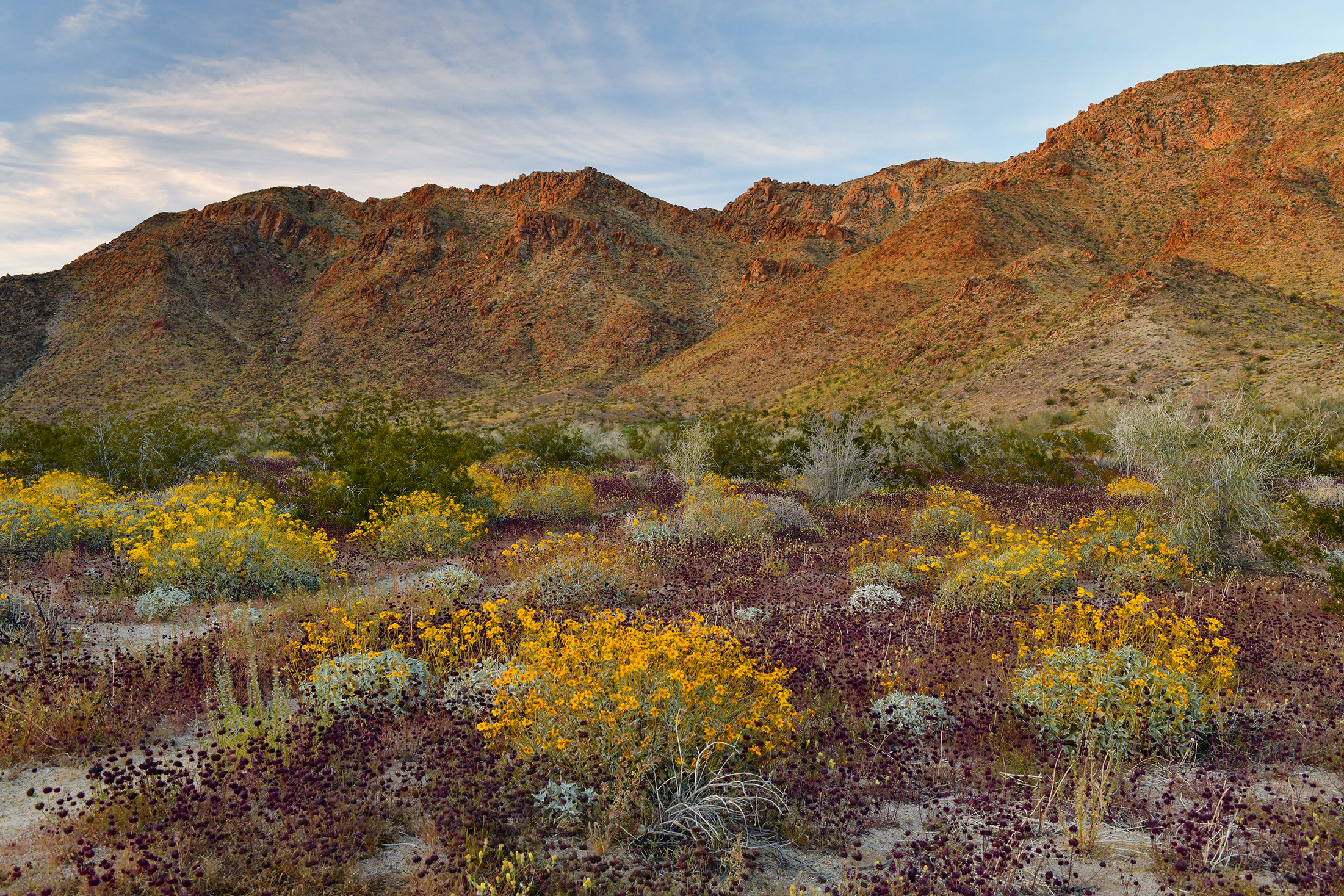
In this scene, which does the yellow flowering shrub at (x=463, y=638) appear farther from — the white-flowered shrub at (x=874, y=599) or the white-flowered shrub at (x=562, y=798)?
the white-flowered shrub at (x=874, y=599)

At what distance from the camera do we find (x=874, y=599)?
7863 millimetres

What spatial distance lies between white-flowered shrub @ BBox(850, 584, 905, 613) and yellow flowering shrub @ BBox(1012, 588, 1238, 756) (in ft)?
6.70

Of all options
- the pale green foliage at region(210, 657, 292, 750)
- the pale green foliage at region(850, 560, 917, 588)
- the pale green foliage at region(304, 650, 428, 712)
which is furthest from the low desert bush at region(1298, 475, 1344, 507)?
the pale green foliage at region(210, 657, 292, 750)

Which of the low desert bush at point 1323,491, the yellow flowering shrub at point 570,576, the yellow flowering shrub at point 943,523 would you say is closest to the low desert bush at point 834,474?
the yellow flowering shrub at point 943,523

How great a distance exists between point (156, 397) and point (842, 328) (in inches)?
2014

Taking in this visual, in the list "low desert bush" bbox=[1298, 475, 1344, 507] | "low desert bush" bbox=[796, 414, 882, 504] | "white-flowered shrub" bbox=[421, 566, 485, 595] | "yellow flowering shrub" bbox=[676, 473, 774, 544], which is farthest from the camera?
"low desert bush" bbox=[796, 414, 882, 504]

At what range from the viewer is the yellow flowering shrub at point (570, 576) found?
309 inches

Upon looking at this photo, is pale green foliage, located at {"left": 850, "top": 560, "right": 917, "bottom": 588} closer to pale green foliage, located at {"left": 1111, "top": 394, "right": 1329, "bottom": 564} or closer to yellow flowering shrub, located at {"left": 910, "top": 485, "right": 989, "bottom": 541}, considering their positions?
yellow flowering shrub, located at {"left": 910, "top": 485, "right": 989, "bottom": 541}

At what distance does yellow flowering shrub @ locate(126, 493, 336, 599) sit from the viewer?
7684 mm

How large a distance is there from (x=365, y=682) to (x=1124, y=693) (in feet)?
17.3

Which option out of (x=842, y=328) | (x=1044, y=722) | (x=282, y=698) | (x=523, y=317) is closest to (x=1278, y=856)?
(x=1044, y=722)

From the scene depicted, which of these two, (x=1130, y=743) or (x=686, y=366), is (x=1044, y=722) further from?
(x=686, y=366)

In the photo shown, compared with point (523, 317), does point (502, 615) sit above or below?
below

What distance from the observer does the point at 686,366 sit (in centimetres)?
5844
